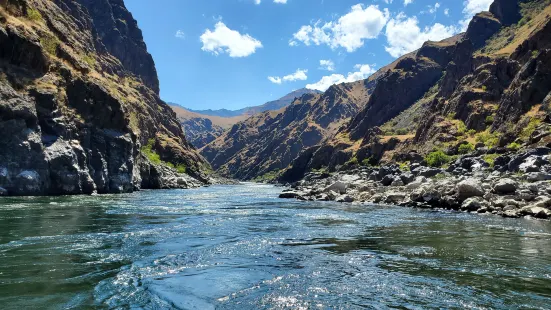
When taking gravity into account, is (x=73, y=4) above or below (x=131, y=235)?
above

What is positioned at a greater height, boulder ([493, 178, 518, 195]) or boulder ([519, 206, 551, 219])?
boulder ([493, 178, 518, 195])

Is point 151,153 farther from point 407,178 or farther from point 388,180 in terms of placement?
point 407,178

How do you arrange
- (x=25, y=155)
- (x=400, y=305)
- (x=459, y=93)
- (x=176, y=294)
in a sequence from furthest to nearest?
(x=459, y=93) → (x=25, y=155) → (x=176, y=294) → (x=400, y=305)

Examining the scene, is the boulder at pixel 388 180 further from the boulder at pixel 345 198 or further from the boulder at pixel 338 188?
the boulder at pixel 345 198

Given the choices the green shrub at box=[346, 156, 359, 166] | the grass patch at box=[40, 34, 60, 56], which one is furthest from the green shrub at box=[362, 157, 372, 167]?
the grass patch at box=[40, 34, 60, 56]

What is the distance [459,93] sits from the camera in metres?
120

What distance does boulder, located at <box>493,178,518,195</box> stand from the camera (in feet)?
115

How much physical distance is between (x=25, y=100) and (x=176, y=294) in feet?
184

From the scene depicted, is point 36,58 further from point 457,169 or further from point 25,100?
point 457,169

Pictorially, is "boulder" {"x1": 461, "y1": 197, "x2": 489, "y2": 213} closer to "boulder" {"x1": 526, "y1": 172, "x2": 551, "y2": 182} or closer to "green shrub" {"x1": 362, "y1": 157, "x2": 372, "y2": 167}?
"boulder" {"x1": 526, "y1": 172, "x2": 551, "y2": 182}

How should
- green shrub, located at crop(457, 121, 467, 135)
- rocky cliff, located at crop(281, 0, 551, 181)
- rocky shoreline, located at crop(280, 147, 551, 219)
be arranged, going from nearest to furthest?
rocky shoreline, located at crop(280, 147, 551, 219) → rocky cliff, located at crop(281, 0, 551, 181) → green shrub, located at crop(457, 121, 467, 135)

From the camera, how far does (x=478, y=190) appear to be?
3756 centimetres

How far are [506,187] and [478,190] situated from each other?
2696mm

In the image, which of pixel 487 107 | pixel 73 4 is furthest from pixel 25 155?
pixel 73 4
